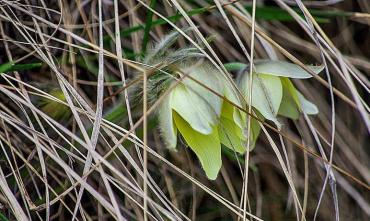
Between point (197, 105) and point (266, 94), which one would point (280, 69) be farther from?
point (197, 105)

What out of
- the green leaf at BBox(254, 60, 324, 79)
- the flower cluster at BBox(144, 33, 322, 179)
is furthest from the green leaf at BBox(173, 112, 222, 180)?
the green leaf at BBox(254, 60, 324, 79)

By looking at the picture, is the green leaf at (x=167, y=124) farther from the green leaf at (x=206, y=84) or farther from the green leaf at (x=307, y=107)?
the green leaf at (x=307, y=107)

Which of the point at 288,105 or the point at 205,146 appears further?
the point at 288,105

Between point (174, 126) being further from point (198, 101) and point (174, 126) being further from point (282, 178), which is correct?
point (282, 178)

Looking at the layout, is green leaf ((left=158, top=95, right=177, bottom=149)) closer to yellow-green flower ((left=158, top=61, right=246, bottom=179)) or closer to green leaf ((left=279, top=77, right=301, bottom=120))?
yellow-green flower ((left=158, top=61, right=246, bottom=179))

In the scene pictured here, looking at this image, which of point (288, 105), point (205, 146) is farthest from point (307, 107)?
point (205, 146)

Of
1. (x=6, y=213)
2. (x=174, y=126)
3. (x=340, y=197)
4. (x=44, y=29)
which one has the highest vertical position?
(x=44, y=29)

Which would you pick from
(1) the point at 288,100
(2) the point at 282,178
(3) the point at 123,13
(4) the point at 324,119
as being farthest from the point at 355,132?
(3) the point at 123,13
